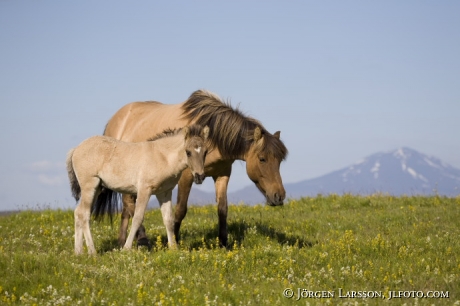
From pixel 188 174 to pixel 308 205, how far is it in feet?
23.1

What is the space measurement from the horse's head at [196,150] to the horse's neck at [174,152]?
0.59 ft

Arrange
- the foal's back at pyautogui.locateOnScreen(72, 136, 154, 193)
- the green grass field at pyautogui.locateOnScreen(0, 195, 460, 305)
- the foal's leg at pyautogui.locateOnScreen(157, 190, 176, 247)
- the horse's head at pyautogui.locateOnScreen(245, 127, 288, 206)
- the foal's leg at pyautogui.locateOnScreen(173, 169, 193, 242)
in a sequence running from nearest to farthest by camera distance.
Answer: the green grass field at pyautogui.locateOnScreen(0, 195, 460, 305) < the foal's back at pyautogui.locateOnScreen(72, 136, 154, 193) < the foal's leg at pyautogui.locateOnScreen(157, 190, 176, 247) < the horse's head at pyautogui.locateOnScreen(245, 127, 288, 206) < the foal's leg at pyautogui.locateOnScreen(173, 169, 193, 242)

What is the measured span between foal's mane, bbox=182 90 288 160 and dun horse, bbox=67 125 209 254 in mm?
1433

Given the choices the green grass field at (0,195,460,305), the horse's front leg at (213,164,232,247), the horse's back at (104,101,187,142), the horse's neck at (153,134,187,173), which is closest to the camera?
the green grass field at (0,195,460,305)

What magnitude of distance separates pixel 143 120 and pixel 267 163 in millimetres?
3815

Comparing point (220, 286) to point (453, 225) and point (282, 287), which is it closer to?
point (282, 287)

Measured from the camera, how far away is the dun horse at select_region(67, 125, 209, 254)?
10836 mm

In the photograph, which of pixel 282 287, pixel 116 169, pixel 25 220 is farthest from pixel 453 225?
pixel 25 220

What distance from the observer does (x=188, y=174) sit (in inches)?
497

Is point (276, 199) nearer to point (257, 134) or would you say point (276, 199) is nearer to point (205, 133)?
point (257, 134)

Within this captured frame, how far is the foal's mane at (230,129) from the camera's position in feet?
40.5

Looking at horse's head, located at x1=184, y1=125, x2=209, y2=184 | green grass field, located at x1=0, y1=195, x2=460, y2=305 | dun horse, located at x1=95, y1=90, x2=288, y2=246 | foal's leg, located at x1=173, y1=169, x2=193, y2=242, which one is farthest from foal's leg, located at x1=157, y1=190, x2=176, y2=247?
dun horse, located at x1=95, y1=90, x2=288, y2=246

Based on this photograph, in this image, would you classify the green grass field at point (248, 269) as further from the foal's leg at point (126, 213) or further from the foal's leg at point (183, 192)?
the foal's leg at point (183, 192)

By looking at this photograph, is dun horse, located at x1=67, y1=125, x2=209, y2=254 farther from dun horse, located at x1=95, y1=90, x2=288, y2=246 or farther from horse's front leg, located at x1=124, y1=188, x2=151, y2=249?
dun horse, located at x1=95, y1=90, x2=288, y2=246
